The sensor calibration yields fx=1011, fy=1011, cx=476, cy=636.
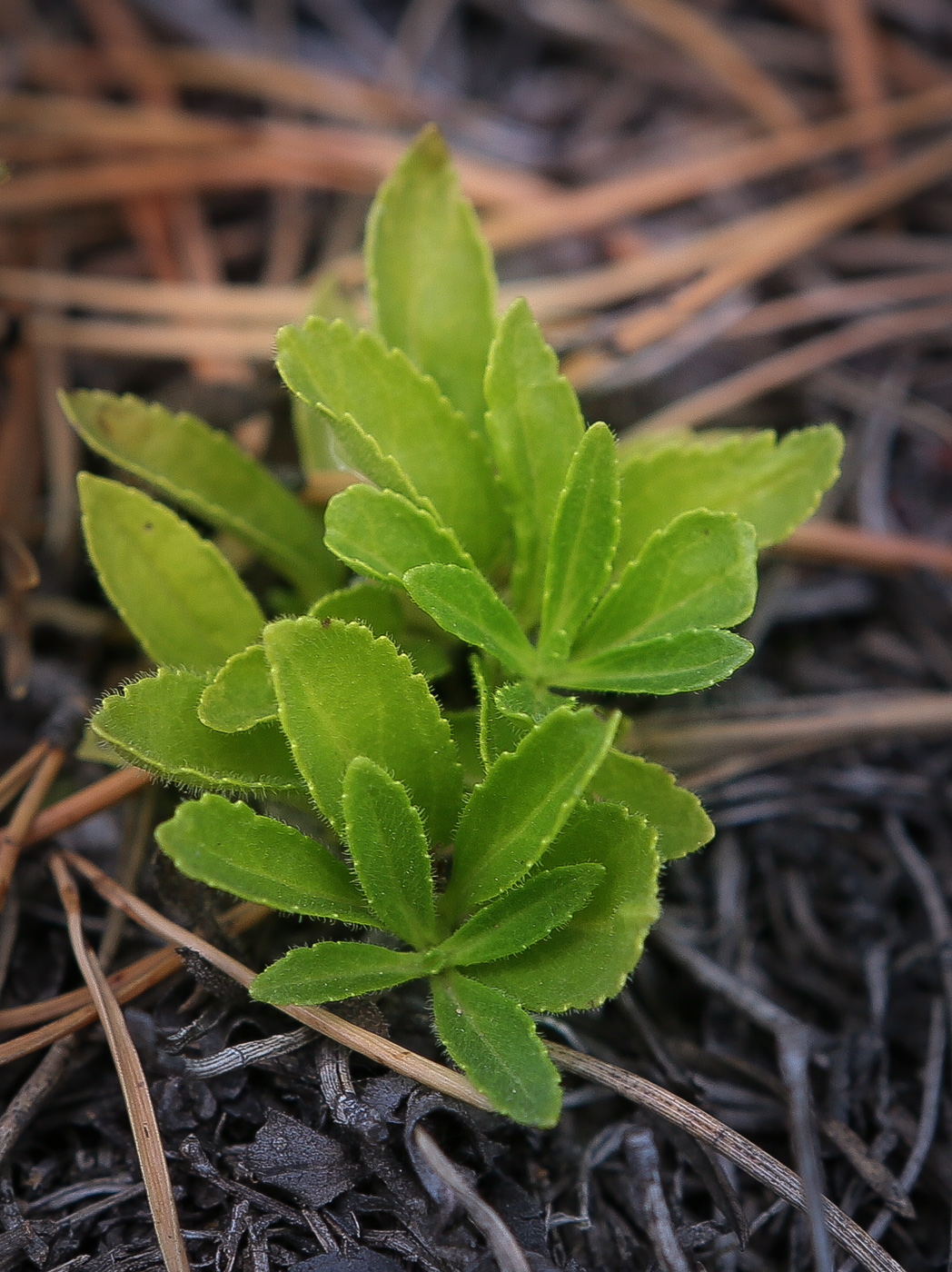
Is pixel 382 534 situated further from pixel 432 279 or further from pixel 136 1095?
pixel 136 1095

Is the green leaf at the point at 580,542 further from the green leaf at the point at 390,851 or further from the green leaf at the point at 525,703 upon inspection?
the green leaf at the point at 390,851

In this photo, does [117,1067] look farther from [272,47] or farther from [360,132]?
[272,47]

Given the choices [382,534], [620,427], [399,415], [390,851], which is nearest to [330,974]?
[390,851]

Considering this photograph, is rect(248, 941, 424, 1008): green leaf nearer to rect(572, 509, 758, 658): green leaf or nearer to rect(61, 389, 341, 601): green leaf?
rect(572, 509, 758, 658): green leaf

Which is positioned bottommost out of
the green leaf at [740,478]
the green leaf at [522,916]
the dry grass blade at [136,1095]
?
the dry grass blade at [136,1095]

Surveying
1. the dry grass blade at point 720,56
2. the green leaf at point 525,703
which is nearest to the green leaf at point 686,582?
the green leaf at point 525,703

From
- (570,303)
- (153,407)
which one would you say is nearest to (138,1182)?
(153,407)

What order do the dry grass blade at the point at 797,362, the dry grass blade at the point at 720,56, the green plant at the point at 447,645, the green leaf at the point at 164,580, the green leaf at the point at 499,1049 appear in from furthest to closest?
the dry grass blade at the point at 720,56
the dry grass blade at the point at 797,362
the green leaf at the point at 164,580
the green plant at the point at 447,645
the green leaf at the point at 499,1049
